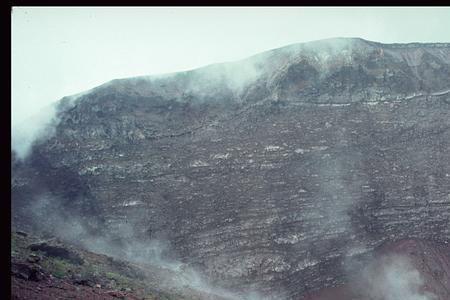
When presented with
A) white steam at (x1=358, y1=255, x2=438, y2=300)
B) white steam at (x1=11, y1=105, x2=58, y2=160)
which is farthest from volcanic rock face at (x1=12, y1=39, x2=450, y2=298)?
white steam at (x1=358, y1=255, x2=438, y2=300)

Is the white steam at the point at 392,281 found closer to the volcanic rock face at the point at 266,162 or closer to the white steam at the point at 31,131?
the volcanic rock face at the point at 266,162

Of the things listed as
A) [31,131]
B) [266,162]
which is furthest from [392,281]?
[31,131]

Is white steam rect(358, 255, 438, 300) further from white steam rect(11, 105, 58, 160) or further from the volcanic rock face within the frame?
white steam rect(11, 105, 58, 160)

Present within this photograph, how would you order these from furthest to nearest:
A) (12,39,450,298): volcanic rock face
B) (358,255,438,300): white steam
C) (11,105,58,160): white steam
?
(11,105,58,160): white steam
(12,39,450,298): volcanic rock face
(358,255,438,300): white steam

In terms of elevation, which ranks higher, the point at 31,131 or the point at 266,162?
the point at 31,131

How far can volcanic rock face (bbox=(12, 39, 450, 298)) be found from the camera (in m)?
27.2

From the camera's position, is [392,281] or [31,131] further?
[31,131]

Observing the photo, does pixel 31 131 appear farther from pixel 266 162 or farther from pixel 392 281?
pixel 392 281

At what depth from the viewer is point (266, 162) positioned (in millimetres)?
29984

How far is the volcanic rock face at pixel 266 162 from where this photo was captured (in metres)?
27.2

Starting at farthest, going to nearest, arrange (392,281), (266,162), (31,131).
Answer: (31,131) → (266,162) → (392,281)

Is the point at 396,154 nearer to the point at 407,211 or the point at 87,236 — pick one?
the point at 407,211

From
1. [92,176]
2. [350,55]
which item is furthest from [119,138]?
[350,55]

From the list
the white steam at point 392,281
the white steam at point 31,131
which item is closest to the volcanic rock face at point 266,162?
the white steam at point 31,131
